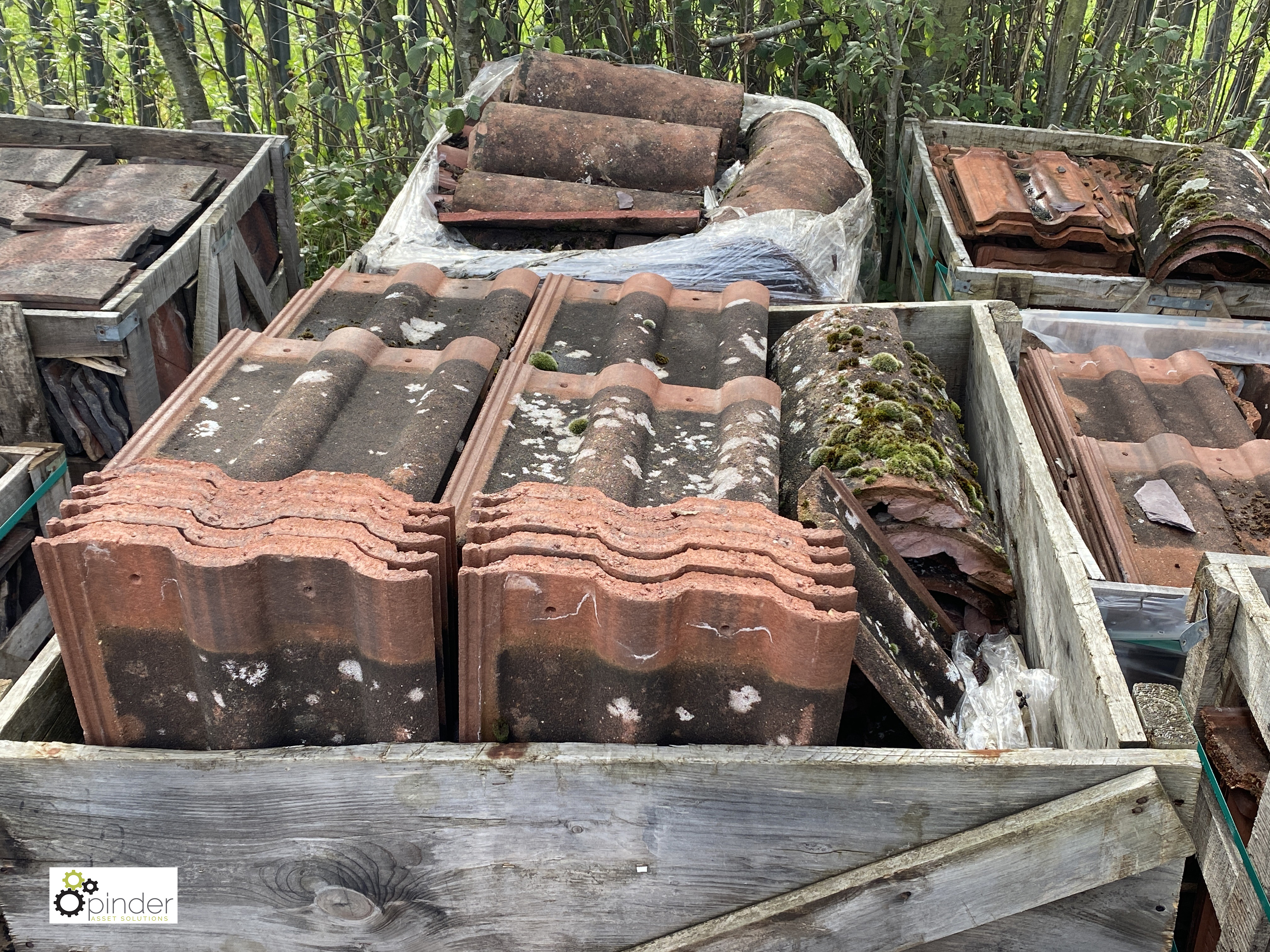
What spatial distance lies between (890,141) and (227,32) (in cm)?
577

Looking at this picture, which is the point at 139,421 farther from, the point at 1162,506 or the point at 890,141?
the point at 890,141

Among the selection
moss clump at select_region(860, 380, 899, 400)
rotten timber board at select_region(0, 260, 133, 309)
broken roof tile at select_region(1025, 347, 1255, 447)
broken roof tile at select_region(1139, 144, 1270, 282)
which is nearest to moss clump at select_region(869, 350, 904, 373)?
moss clump at select_region(860, 380, 899, 400)

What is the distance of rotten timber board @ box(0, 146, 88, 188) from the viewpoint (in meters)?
5.53

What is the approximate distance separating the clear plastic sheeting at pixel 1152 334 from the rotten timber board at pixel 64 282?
4.19 meters

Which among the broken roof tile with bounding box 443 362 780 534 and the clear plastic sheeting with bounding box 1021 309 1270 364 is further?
the clear plastic sheeting with bounding box 1021 309 1270 364

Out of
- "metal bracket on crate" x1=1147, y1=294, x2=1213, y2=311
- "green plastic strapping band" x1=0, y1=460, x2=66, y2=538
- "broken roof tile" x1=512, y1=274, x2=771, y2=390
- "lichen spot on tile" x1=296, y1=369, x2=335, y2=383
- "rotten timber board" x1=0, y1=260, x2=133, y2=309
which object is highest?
"lichen spot on tile" x1=296, y1=369, x2=335, y2=383

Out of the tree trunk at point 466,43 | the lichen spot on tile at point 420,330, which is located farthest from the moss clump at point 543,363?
the tree trunk at point 466,43

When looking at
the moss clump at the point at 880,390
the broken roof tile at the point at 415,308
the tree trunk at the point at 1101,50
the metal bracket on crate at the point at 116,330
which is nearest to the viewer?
the moss clump at the point at 880,390

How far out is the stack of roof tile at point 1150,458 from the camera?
3.21 m

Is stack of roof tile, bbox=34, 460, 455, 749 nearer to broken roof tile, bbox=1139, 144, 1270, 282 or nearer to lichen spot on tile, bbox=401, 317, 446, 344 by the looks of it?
lichen spot on tile, bbox=401, 317, 446, 344

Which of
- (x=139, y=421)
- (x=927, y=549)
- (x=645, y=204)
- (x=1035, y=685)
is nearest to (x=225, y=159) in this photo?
(x=139, y=421)

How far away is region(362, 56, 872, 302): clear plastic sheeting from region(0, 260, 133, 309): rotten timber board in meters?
1.11

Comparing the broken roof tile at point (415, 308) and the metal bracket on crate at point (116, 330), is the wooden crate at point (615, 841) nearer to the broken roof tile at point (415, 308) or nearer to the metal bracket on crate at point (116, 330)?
the broken roof tile at point (415, 308)

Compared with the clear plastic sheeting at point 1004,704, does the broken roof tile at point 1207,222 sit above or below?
above
